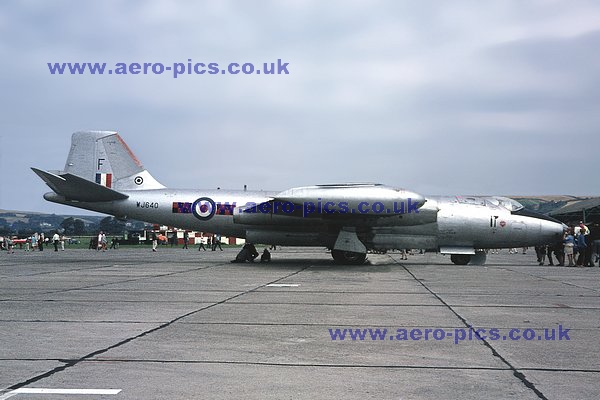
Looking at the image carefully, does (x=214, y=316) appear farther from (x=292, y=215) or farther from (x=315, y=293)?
(x=292, y=215)

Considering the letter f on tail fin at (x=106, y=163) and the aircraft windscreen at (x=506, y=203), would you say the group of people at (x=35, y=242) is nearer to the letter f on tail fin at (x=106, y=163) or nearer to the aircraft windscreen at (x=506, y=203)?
the letter f on tail fin at (x=106, y=163)

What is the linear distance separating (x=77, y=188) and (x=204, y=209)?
4933mm

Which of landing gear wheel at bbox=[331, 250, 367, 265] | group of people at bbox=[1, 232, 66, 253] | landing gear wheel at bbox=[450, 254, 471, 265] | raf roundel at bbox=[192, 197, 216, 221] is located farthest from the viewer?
group of people at bbox=[1, 232, 66, 253]

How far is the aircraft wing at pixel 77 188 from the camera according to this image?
902 inches

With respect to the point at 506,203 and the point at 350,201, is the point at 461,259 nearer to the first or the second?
the point at 506,203

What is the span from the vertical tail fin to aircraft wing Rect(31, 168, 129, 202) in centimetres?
136

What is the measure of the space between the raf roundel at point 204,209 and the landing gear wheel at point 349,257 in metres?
5.09

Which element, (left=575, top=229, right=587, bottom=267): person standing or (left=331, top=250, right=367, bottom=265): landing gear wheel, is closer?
(left=331, top=250, right=367, bottom=265): landing gear wheel

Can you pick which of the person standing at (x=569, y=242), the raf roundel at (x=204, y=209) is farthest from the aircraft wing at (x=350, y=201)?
the person standing at (x=569, y=242)

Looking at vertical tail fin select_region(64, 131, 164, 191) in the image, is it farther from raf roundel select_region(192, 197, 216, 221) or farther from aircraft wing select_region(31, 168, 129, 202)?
raf roundel select_region(192, 197, 216, 221)

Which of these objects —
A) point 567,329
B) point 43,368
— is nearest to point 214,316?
point 43,368

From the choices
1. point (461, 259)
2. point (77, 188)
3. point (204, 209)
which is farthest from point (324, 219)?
point (77, 188)

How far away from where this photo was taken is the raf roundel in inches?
936

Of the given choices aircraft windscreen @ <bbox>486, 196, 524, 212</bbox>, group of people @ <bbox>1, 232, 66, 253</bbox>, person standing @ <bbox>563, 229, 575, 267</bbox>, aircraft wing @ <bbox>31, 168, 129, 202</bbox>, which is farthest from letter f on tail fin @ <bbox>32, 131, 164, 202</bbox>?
group of people @ <bbox>1, 232, 66, 253</bbox>
